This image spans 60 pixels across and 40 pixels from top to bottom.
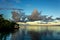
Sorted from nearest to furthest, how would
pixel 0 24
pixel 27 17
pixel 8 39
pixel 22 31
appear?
pixel 8 39
pixel 27 17
pixel 22 31
pixel 0 24

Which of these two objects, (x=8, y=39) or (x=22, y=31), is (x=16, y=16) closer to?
(x=22, y=31)

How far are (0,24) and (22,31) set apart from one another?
203 centimetres

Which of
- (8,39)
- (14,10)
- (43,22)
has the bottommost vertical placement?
(8,39)

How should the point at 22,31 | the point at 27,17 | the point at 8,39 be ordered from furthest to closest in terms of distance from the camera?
the point at 22,31 < the point at 27,17 < the point at 8,39

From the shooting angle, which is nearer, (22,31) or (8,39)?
(8,39)

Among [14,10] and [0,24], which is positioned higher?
[14,10]

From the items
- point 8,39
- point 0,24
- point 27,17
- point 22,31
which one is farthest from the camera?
point 0,24

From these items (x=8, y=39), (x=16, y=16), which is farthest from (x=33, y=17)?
(x=8, y=39)

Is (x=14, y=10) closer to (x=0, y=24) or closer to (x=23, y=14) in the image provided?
(x=23, y=14)

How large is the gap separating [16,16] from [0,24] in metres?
2.11

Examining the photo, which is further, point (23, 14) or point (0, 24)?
point (0, 24)

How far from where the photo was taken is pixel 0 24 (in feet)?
43.7

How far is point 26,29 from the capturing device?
12172mm

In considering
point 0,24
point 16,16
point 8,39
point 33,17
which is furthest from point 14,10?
point 8,39
